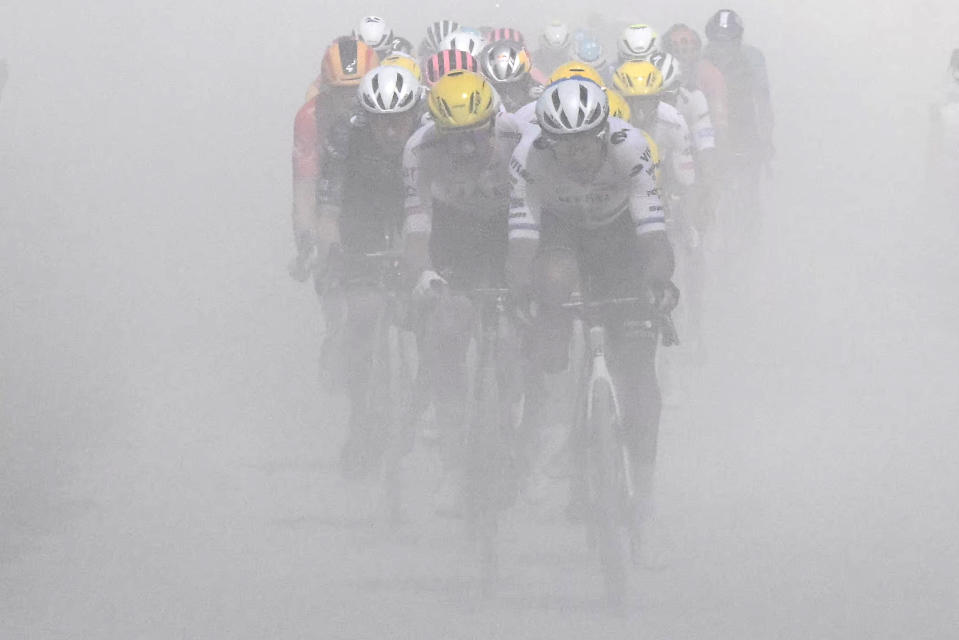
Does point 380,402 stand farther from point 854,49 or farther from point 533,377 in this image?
point 854,49

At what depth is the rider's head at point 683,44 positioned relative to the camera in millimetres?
15805

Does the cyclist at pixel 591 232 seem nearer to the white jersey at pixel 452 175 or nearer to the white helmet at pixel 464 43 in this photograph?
the white jersey at pixel 452 175

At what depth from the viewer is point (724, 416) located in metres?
11.9

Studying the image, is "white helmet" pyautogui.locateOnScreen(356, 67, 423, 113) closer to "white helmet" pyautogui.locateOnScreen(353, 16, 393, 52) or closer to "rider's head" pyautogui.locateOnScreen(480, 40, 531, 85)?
"rider's head" pyautogui.locateOnScreen(480, 40, 531, 85)

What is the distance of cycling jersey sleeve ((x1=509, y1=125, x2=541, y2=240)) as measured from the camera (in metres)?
8.37

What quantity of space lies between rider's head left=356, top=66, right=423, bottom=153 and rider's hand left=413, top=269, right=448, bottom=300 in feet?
3.21

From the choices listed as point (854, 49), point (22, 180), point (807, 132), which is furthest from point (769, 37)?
point (22, 180)

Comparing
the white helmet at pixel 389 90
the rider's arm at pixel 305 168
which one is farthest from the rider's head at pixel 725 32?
the white helmet at pixel 389 90

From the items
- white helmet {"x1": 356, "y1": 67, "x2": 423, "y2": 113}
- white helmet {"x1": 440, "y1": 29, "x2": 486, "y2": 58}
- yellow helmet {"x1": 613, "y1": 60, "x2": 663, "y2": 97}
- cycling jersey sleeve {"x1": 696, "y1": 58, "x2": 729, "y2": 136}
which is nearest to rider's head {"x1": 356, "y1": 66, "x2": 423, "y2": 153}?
white helmet {"x1": 356, "y1": 67, "x2": 423, "y2": 113}

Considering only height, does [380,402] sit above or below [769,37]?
below

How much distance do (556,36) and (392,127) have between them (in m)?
8.46

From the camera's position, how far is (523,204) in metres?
8.38

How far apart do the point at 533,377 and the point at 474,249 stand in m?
0.76

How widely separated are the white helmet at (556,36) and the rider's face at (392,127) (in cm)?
835
